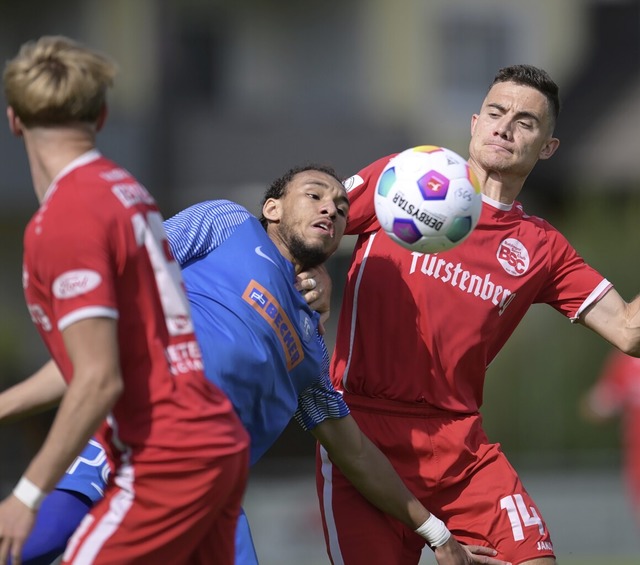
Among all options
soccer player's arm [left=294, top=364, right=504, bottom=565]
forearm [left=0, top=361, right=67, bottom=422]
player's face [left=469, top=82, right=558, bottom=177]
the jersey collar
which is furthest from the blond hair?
player's face [left=469, top=82, right=558, bottom=177]

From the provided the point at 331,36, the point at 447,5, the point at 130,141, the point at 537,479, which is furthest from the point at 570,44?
the point at 537,479

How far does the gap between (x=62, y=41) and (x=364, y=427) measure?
264 cm

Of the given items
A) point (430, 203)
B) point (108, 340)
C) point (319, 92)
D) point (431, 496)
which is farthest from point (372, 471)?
point (319, 92)

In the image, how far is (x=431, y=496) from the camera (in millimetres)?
6141

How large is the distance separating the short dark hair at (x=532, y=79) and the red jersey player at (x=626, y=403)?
7458 millimetres

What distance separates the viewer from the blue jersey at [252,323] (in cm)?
507

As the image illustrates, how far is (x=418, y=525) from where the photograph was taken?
5.79m

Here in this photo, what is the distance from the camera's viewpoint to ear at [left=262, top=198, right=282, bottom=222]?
18.7 feet

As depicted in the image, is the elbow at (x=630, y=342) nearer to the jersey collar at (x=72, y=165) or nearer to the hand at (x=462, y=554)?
the hand at (x=462, y=554)

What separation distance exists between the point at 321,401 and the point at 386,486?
0.55 m

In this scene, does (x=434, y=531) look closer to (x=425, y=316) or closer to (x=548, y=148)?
(x=425, y=316)

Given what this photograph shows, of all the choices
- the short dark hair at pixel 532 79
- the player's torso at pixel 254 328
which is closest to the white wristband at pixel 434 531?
the player's torso at pixel 254 328

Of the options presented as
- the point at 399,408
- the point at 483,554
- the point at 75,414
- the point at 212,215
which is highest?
the point at 212,215

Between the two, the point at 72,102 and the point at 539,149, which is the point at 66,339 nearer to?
the point at 72,102
